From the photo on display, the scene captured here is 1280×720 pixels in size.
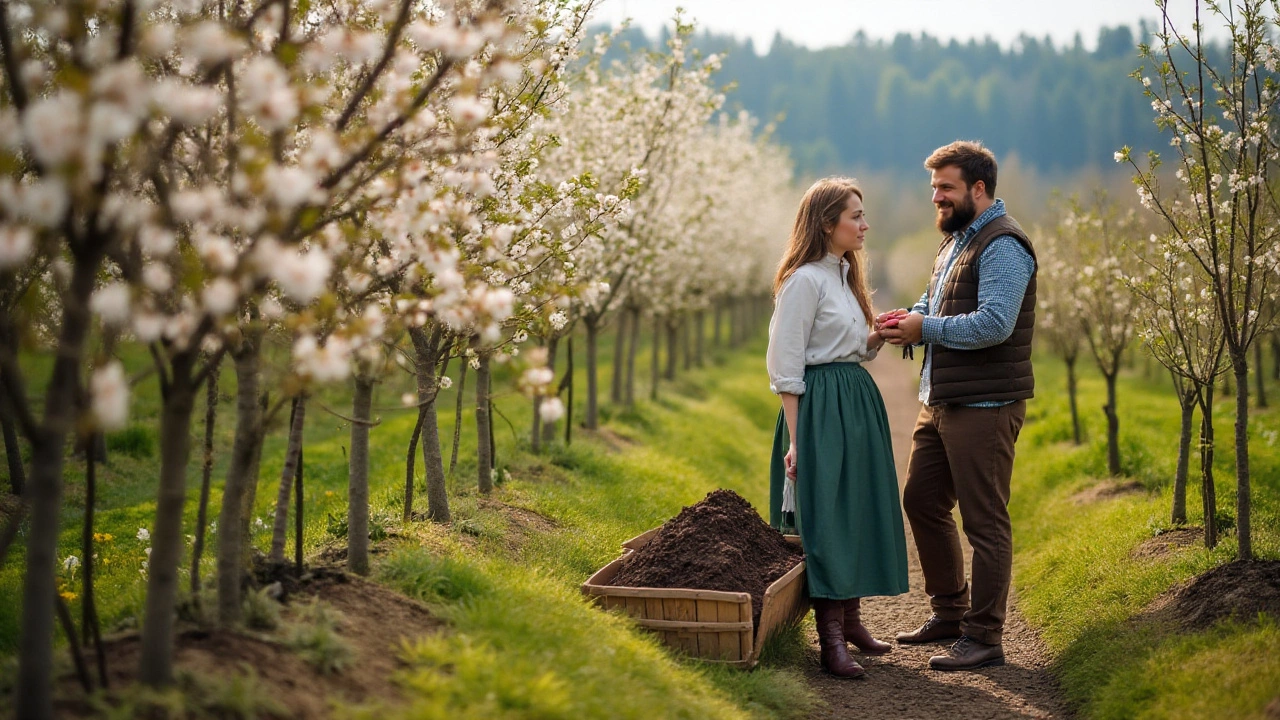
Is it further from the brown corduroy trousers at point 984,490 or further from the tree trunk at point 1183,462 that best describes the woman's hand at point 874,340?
the tree trunk at point 1183,462

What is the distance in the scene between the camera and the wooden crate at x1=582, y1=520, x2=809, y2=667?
5.31 meters

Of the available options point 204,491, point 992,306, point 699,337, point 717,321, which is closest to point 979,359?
point 992,306

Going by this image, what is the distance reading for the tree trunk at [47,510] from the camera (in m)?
3.09

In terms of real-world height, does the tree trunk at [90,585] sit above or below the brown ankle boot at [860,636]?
above

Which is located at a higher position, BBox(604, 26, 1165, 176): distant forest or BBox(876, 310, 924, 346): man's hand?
BBox(604, 26, 1165, 176): distant forest

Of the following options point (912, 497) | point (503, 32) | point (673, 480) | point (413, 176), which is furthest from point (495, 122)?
point (673, 480)

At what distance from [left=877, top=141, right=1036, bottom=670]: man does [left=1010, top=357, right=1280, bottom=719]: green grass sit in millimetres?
646

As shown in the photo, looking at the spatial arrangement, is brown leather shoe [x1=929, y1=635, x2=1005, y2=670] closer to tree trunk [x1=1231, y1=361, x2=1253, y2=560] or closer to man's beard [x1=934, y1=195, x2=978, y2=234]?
tree trunk [x1=1231, y1=361, x2=1253, y2=560]

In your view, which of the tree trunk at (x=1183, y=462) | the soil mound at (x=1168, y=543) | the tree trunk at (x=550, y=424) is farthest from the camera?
the tree trunk at (x=550, y=424)

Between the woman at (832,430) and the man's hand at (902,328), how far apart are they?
15cm

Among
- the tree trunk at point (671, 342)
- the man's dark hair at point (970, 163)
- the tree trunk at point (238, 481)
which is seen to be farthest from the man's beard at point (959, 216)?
the tree trunk at point (671, 342)

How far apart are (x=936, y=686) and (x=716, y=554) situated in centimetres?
144

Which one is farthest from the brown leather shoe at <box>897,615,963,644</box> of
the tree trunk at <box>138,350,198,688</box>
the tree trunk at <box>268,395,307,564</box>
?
the tree trunk at <box>138,350,198,688</box>

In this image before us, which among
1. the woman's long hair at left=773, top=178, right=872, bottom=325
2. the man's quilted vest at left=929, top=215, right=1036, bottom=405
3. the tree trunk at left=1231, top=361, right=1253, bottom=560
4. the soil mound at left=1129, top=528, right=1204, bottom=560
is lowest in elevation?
the soil mound at left=1129, top=528, right=1204, bottom=560
